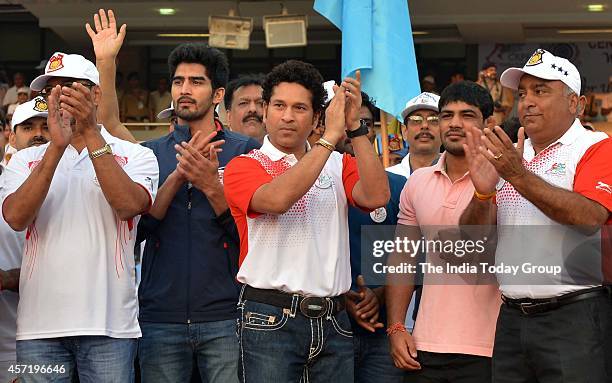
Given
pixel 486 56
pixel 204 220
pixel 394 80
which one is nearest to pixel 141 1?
pixel 486 56

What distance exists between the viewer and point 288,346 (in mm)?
4855

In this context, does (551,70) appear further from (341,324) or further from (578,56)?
(578,56)

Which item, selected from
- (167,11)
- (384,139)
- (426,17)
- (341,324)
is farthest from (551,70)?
(167,11)

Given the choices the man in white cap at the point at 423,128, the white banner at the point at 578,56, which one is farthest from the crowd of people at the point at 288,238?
the white banner at the point at 578,56

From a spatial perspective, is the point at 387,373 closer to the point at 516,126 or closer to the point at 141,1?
the point at 516,126

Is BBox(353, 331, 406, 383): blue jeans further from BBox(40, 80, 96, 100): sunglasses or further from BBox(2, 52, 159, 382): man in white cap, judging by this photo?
BBox(40, 80, 96, 100): sunglasses

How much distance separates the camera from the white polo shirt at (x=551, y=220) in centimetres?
497

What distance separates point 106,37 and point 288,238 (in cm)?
195

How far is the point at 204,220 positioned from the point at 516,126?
92.0 inches

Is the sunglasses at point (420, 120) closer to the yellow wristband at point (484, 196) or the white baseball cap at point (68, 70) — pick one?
the yellow wristband at point (484, 196)

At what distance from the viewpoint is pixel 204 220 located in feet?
18.8

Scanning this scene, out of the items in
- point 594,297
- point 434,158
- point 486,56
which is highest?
point 486,56

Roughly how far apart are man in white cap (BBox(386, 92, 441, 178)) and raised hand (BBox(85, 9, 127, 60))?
81.5 inches

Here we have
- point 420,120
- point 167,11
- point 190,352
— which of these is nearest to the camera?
point 190,352
